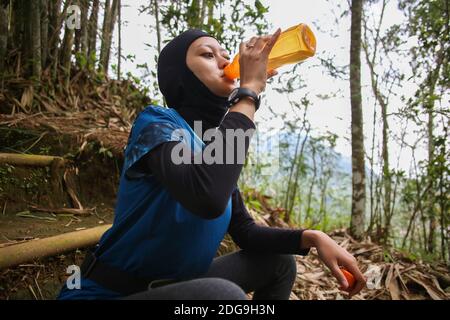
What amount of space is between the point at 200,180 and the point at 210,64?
562mm

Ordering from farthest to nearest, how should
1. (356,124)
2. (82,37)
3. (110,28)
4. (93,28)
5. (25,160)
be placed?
1. (110,28)
2. (356,124)
3. (93,28)
4. (82,37)
5. (25,160)

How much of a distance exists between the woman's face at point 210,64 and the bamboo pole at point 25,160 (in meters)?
1.46

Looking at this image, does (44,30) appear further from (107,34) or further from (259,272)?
(259,272)

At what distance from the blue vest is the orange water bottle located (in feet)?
1.16

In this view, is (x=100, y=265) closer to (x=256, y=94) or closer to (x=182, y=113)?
(x=182, y=113)

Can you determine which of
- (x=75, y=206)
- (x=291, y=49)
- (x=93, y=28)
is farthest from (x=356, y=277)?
(x=93, y=28)

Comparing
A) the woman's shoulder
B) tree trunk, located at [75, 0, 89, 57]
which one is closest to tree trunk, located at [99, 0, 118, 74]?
tree trunk, located at [75, 0, 89, 57]

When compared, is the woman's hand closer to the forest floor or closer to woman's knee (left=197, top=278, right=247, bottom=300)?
woman's knee (left=197, top=278, right=247, bottom=300)

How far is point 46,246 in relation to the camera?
1516 mm

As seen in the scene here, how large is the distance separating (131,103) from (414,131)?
382cm

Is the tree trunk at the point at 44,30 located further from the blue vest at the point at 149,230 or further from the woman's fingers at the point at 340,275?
the woman's fingers at the point at 340,275

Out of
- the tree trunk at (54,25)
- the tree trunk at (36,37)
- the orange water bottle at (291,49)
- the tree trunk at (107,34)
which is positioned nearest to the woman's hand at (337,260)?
the orange water bottle at (291,49)

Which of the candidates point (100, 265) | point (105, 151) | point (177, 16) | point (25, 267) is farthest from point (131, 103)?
point (100, 265)

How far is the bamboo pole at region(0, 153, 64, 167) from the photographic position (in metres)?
2.06
